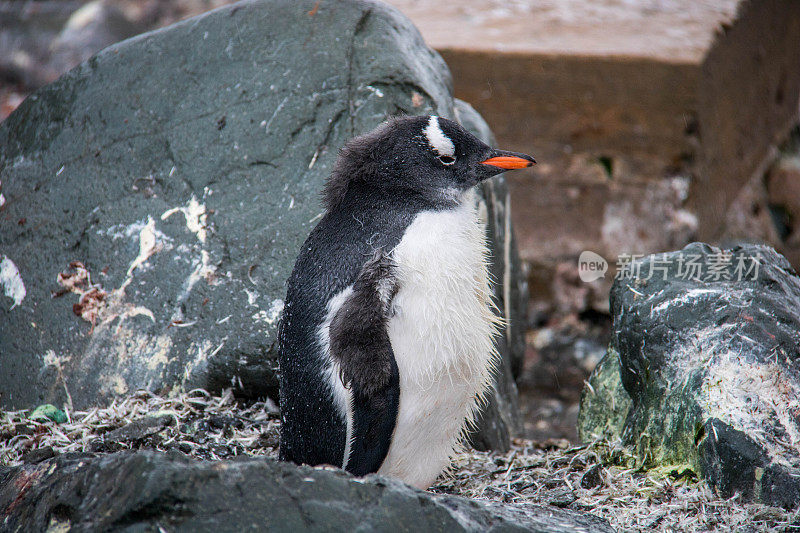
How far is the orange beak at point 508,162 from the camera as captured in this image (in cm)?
240

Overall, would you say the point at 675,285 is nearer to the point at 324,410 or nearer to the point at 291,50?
the point at 324,410

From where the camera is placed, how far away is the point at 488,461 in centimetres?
281

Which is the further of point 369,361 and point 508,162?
point 508,162

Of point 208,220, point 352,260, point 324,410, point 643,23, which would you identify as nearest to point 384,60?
point 208,220

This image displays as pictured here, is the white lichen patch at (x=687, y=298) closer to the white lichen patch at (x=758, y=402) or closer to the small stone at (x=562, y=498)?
the white lichen patch at (x=758, y=402)

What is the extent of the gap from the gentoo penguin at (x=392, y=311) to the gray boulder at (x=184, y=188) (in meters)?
0.64

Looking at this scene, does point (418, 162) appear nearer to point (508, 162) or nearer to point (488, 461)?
point (508, 162)

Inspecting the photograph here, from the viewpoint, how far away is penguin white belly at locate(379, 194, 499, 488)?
218 cm

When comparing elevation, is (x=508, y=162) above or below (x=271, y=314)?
above

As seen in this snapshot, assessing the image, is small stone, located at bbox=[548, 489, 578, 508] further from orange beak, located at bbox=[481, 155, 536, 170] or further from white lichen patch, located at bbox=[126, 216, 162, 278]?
white lichen patch, located at bbox=[126, 216, 162, 278]

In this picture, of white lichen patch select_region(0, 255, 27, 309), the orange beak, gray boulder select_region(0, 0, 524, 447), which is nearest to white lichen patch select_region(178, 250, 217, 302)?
gray boulder select_region(0, 0, 524, 447)

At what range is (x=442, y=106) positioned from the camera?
320 centimetres

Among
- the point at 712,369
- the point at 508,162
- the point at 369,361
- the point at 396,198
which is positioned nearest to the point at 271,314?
the point at 396,198

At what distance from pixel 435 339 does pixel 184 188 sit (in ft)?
4.65
